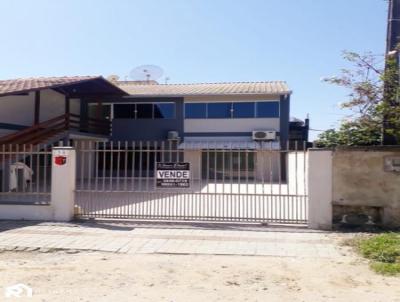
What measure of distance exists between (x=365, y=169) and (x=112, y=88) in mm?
17338

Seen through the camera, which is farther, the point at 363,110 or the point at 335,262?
the point at 363,110

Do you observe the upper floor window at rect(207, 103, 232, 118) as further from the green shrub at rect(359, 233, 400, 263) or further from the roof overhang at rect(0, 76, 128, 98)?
the green shrub at rect(359, 233, 400, 263)

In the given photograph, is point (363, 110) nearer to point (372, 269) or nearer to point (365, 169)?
point (365, 169)

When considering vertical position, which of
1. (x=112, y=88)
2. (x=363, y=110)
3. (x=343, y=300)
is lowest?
(x=343, y=300)

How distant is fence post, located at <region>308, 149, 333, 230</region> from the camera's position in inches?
371

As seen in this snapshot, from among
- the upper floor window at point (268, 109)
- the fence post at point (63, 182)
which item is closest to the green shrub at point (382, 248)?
the fence post at point (63, 182)

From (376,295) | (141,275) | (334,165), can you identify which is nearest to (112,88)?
(334,165)

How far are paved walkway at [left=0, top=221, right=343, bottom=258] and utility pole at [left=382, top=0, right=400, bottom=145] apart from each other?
244 cm

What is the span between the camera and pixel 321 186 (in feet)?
31.0

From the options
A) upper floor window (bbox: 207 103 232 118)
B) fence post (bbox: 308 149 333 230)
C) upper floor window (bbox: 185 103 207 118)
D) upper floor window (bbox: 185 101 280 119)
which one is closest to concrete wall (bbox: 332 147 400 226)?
fence post (bbox: 308 149 333 230)

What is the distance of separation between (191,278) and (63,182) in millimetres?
5321

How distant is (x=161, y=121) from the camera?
89.8ft

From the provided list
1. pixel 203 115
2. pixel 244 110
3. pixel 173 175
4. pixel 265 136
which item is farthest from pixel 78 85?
pixel 173 175

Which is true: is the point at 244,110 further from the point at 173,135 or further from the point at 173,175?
the point at 173,175
